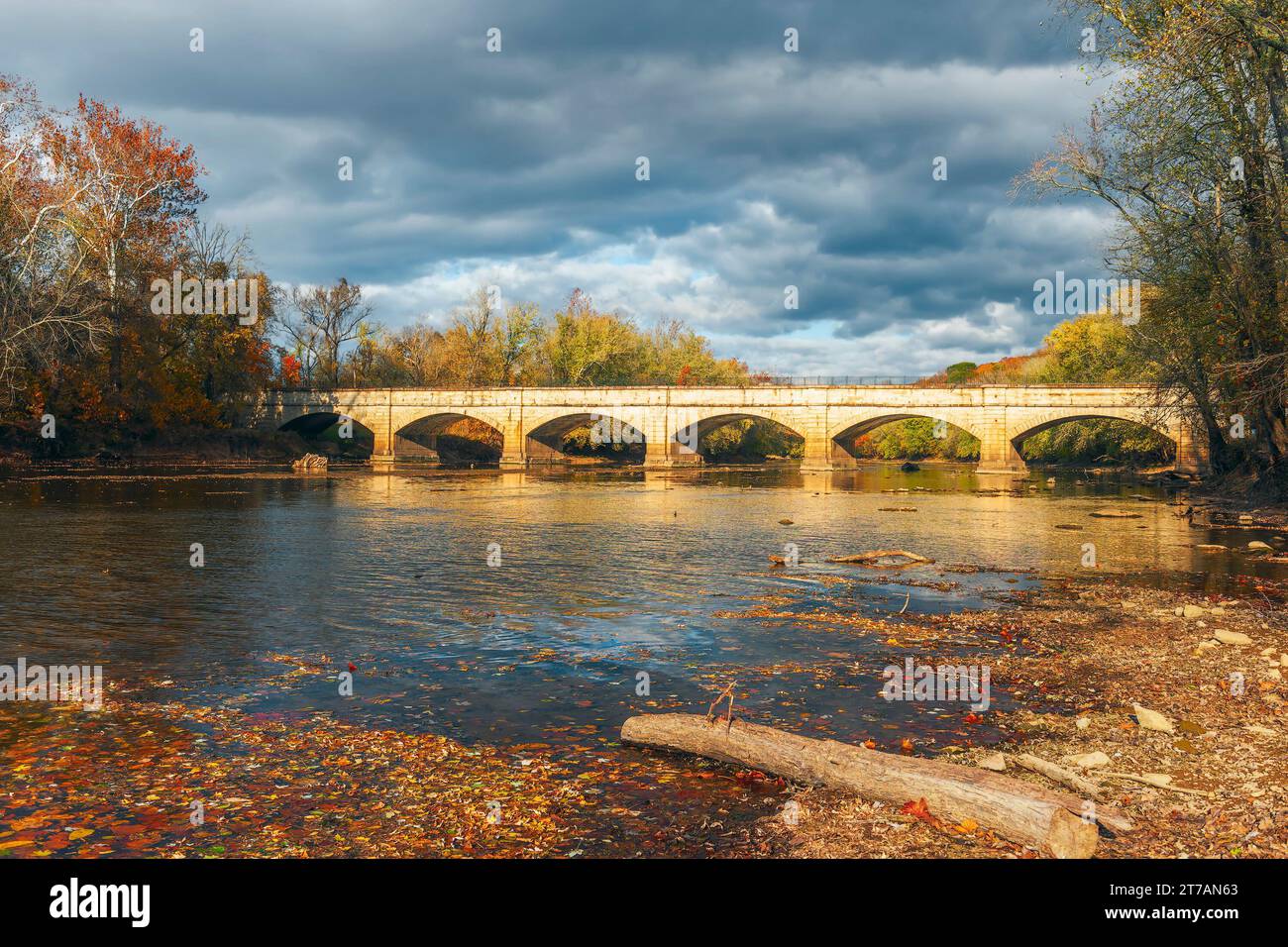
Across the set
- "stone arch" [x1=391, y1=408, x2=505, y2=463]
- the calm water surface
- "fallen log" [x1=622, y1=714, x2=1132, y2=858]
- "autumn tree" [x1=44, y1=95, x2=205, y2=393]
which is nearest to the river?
the calm water surface

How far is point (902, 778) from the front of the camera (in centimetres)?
660

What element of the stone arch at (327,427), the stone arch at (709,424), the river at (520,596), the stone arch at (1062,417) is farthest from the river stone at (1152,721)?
the stone arch at (327,427)

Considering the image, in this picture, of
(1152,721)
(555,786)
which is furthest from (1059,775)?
(555,786)

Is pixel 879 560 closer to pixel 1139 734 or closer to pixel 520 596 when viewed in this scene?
pixel 520 596

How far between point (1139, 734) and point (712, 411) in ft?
244

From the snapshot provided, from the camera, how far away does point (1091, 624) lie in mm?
13477

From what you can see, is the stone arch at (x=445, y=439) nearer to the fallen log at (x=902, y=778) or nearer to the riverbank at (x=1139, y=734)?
the riverbank at (x=1139, y=734)

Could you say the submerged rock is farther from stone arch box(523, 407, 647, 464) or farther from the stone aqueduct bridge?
stone arch box(523, 407, 647, 464)

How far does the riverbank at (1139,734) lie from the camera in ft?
19.9

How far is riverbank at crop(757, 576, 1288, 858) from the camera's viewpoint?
6.05 m

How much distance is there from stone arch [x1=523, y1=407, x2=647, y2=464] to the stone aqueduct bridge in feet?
0.49
